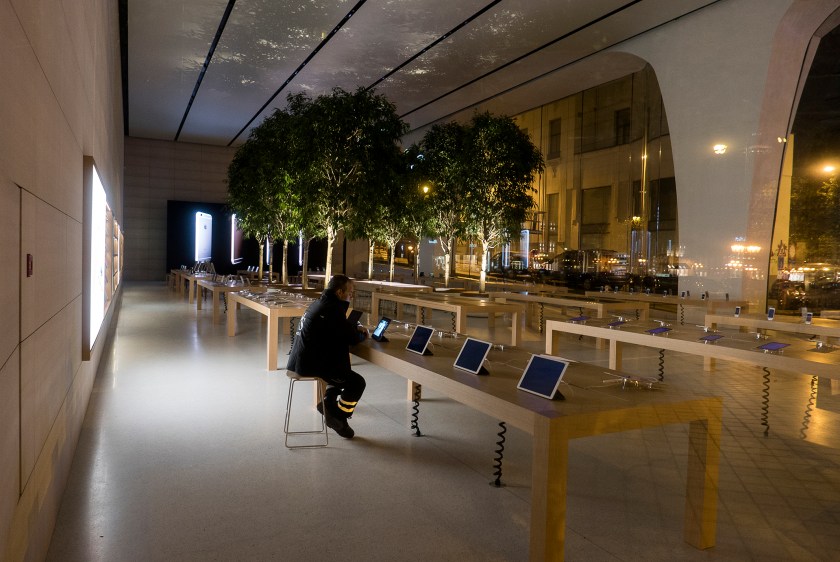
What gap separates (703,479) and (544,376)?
0.77m

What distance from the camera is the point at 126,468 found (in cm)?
329

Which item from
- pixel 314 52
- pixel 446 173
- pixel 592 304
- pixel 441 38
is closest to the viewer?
pixel 592 304

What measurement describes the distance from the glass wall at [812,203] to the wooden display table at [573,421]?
7.47 meters

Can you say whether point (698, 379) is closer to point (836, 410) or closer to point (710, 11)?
point (836, 410)

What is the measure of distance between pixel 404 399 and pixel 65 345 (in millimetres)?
2688

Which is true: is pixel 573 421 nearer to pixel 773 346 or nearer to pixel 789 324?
pixel 773 346

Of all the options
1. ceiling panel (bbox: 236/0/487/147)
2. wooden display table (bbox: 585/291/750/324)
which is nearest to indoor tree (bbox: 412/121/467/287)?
ceiling panel (bbox: 236/0/487/147)

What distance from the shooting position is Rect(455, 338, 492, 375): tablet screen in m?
2.96

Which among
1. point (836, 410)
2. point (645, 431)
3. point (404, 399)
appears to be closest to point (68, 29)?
point (404, 399)

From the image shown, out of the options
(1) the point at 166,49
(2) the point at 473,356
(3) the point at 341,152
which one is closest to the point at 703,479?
(2) the point at 473,356

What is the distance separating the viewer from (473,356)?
3045mm

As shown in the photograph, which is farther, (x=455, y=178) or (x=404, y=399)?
(x=455, y=178)

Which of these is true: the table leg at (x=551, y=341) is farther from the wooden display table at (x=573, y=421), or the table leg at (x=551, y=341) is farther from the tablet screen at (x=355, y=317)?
the wooden display table at (x=573, y=421)

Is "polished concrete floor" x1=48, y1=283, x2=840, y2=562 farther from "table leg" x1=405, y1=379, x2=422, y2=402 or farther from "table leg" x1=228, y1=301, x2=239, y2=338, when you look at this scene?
"table leg" x1=228, y1=301, x2=239, y2=338
